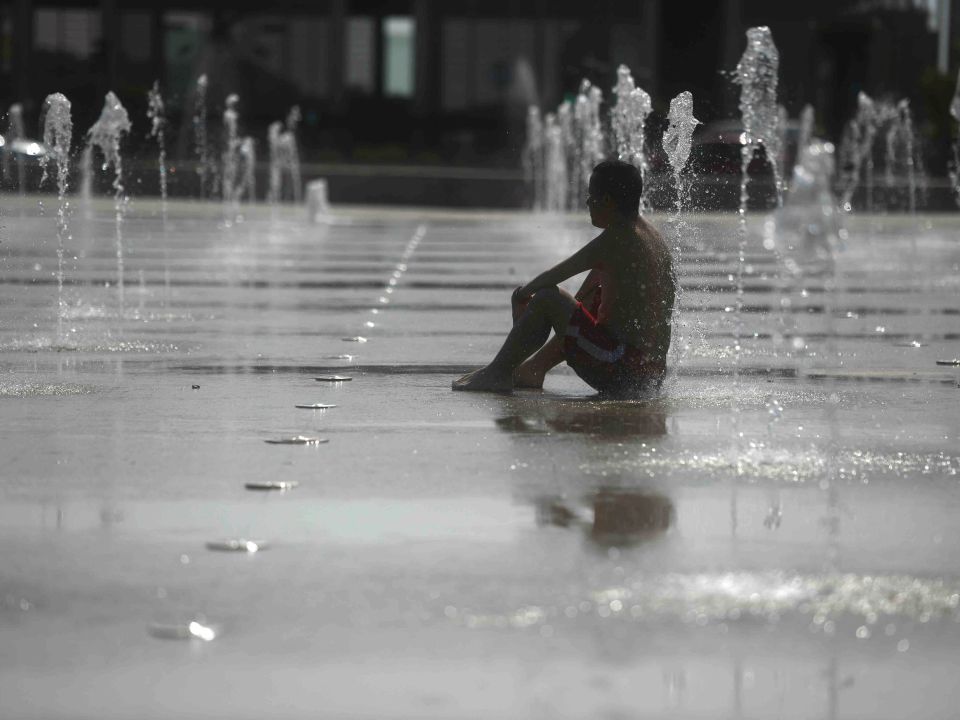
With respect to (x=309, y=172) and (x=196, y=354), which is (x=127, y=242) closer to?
(x=196, y=354)

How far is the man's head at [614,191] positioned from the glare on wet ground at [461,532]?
0.88m

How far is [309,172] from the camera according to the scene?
41094 millimetres

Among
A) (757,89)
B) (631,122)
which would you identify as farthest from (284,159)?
(757,89)

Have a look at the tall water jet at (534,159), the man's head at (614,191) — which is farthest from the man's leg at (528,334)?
the tall water jet at (534,159)

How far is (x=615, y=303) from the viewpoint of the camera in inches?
345

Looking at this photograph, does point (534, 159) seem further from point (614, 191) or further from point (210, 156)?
point (614, 191)

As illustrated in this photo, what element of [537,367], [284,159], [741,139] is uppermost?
[741,139]

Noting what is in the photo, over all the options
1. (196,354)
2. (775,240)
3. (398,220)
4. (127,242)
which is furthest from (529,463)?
(398,220)

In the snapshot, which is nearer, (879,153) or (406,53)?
(879,153)

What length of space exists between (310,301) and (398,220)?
55.9 ft

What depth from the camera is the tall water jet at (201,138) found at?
3901 centimetres

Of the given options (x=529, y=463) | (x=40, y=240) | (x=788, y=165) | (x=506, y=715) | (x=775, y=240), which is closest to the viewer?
(x=506, y=715)

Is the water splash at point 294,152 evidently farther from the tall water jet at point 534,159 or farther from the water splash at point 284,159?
Result: the tall water jet at point 534,159

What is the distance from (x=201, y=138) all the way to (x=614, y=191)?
120 feet
